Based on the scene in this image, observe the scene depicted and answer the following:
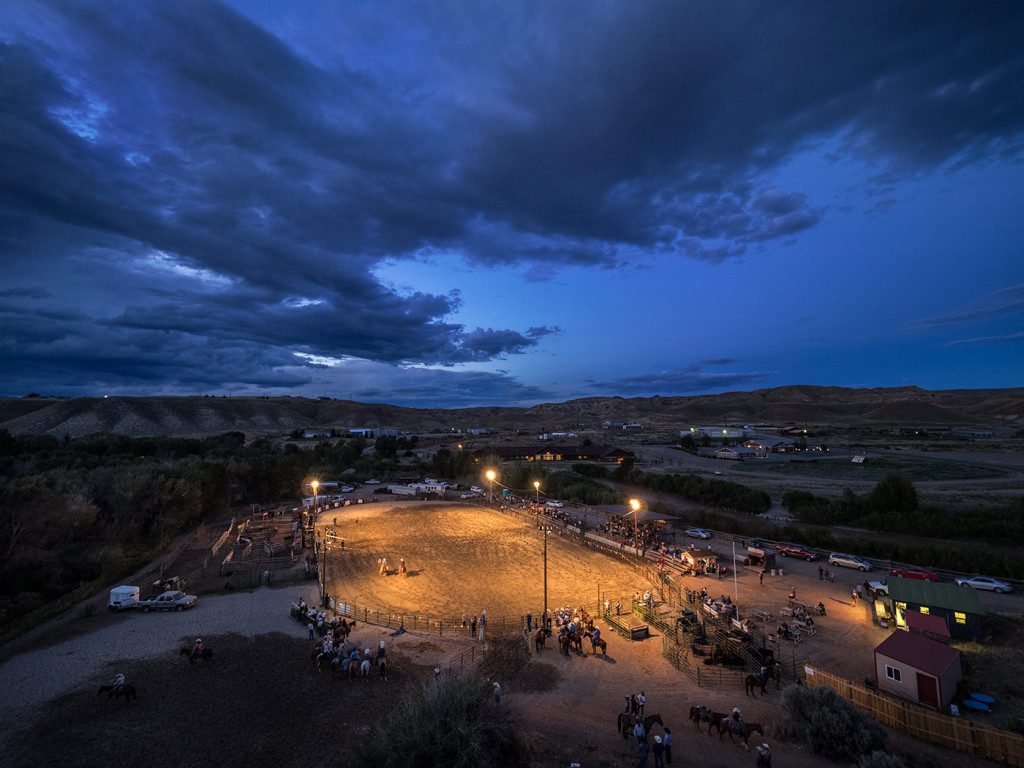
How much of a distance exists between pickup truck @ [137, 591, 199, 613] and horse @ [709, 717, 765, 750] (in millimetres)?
22478

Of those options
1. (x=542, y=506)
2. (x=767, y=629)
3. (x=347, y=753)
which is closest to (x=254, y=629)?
(x=347, y=753)

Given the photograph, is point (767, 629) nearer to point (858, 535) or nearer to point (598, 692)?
point (598, 692)

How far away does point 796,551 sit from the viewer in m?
30.4

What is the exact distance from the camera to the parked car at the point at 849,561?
2772 cm

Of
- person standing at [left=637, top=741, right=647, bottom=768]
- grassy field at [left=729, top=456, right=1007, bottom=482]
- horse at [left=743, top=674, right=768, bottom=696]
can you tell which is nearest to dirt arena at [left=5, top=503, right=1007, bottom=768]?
horse at [left=743, top=674, right=768, bottom=696]

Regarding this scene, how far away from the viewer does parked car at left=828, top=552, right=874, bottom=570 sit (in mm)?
27719

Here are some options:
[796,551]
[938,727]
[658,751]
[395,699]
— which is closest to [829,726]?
[938,727]

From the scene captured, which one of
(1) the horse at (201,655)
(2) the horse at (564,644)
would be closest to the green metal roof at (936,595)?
(2) the horse at (564,644)

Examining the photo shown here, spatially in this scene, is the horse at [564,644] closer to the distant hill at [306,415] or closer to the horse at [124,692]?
the horse at [124,692]

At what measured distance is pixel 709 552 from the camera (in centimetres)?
2952

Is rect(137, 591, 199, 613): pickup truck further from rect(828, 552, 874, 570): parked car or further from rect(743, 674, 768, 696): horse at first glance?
rect(828, 552, 874, 570): parked car

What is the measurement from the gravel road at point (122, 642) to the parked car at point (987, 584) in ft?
106

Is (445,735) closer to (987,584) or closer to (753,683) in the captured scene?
(753,683)

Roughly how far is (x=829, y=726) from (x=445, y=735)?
9.49 m
